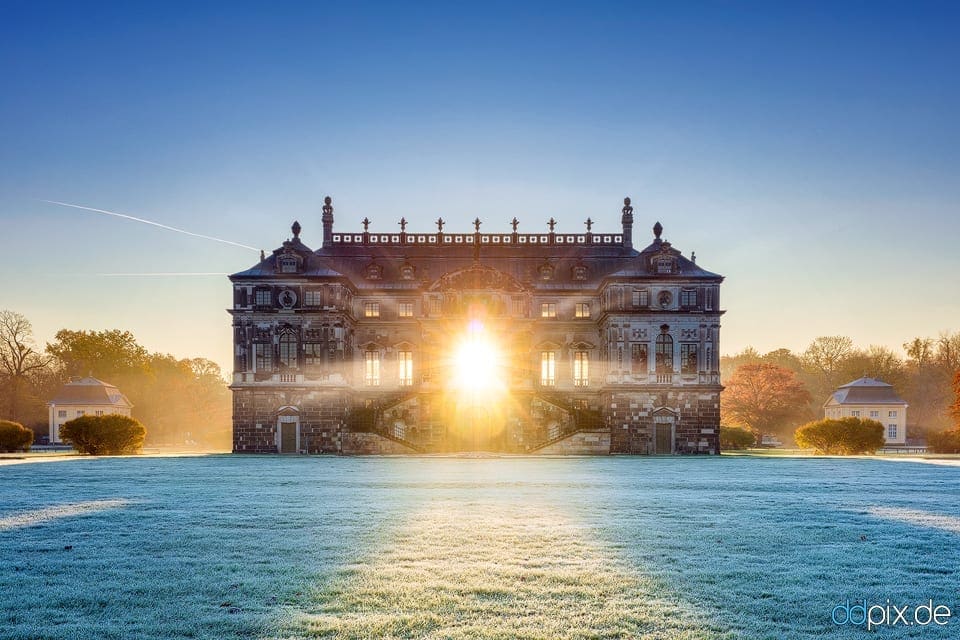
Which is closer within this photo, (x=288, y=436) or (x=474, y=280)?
(x=288, y=436)

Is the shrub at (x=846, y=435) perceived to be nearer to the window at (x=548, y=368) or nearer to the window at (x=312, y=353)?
the window at (x=548, y=368)

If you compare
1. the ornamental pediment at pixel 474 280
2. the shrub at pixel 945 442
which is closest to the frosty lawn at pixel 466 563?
the ornamental pediment at pixel 474 280

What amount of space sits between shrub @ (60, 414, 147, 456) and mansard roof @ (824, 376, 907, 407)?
70.4 m

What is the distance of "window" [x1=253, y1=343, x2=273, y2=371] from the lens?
53.2 metres

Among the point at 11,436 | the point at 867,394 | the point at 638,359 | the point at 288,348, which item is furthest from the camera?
the point at 867,394

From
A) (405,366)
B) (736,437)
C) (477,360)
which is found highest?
(477,360)

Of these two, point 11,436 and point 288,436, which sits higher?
point 11,436

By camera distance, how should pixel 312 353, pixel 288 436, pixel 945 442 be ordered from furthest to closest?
pixel 945 442
pixel 312 353
pixel 288 436

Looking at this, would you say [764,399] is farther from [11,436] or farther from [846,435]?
[11,436]

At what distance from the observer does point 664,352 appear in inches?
2114

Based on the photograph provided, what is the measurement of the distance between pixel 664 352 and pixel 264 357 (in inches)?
1088

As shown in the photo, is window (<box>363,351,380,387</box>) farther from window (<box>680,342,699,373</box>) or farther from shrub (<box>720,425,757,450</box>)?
shrub (<box>720,425,757,450</box>)

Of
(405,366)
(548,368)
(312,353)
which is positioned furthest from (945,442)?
(312,353)

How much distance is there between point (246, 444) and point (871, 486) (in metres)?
40.3
